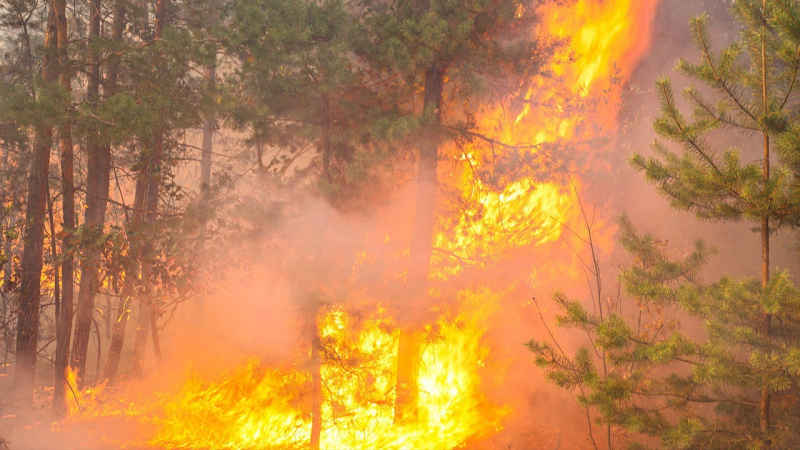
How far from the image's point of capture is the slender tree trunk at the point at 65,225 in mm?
8977

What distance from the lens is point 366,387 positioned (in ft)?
35.0

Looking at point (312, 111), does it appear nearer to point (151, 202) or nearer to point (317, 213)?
point (317, 213)

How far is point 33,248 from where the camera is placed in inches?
380

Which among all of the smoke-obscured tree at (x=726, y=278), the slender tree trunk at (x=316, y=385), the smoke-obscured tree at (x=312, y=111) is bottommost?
the slender tree trunk at (x=316, y=385)

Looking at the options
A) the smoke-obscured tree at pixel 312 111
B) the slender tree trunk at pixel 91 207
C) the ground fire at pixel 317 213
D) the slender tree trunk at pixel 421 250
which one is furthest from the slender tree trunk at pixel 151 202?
the slender tree trunk at pixel 421 250

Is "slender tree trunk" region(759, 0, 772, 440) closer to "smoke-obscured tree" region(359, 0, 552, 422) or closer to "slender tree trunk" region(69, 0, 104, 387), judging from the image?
"smoke-obscured tree" region(359, 0, 552, 422)

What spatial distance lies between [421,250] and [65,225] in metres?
6.42

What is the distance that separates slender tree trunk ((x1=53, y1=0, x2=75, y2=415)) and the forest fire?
43 centimetres

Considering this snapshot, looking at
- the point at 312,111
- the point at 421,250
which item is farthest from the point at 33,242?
the point at 421,250

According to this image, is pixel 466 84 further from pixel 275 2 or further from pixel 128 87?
pixel 128 87

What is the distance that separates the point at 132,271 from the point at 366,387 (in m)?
4.92

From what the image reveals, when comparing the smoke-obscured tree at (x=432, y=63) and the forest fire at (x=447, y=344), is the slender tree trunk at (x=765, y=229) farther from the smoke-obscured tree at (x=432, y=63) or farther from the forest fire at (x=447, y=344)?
the forest fire at (x=447, y=344)

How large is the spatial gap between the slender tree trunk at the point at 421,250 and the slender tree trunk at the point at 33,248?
673cm

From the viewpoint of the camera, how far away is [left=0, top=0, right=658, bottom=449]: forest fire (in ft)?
34.0
